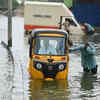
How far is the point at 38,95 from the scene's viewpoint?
1755 cm

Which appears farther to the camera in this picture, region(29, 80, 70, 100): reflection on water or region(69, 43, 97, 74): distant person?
region(69, 43, 97, 74): distant person

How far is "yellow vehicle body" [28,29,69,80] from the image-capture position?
67.2 feet

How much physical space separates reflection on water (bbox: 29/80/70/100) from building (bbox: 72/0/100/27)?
34.8m

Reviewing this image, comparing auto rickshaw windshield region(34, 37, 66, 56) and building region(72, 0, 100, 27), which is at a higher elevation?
auto rickshaw windshield region(34, 37, 66, 56)

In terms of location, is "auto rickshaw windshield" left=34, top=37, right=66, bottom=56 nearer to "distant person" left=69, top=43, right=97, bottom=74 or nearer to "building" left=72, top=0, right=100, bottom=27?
"distant person" left=69, top=43, right=97, bottom=74

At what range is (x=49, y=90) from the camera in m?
18.7

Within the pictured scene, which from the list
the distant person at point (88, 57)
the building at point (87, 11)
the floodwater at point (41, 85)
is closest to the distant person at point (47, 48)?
the floodwater at point (41, 85)

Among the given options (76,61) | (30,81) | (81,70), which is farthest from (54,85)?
(76,61)

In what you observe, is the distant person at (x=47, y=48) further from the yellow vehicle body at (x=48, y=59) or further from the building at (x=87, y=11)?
the building at (x=87, y=11)

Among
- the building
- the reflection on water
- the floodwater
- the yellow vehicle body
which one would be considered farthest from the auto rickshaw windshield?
the building

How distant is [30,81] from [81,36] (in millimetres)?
23798

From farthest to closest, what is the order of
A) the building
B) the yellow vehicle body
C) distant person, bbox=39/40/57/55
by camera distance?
the building, distant person, bbox=39/40/57/55, the yellow vehicle body

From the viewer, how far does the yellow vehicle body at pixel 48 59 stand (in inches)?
806

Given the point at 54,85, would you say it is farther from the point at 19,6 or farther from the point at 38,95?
the point at 19,6
